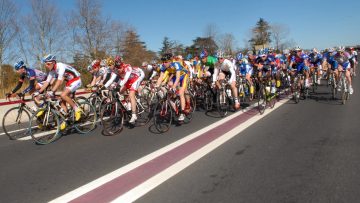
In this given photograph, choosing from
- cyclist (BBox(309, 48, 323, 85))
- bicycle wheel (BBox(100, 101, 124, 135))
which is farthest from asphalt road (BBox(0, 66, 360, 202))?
cyclist (BBox(309, 48, 323, 85))

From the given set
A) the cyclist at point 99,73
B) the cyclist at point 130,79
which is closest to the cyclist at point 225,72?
the cyclist at point 130,79

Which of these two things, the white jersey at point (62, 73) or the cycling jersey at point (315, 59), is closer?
the white jersey at point (62, 73)

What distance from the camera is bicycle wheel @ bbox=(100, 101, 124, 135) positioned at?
7.93m

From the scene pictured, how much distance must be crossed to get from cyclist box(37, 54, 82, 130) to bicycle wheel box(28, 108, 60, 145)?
0.14 metres

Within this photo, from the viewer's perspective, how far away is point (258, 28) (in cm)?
9844

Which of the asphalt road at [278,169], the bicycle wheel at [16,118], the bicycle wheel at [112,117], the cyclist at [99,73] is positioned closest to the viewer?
the asphalt road at [278,169]

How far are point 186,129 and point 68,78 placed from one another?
3541mm

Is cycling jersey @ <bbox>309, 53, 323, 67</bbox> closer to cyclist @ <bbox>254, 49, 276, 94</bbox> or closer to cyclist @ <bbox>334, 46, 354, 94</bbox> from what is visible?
cyclist @ <bbox>334, 46, 354, 94</bbox>

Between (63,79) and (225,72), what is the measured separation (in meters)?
5.04

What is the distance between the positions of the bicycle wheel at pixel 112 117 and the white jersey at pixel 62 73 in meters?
1.36

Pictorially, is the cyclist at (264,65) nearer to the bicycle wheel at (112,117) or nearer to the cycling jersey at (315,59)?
the cycling jersey at (315,59)

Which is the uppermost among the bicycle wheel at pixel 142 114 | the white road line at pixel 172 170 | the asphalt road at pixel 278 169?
the bicycle wheel at pixel 142 114

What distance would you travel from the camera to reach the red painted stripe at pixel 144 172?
3988mm

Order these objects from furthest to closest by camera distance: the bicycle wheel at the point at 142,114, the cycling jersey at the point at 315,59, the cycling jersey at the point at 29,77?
the cycling jersey at the point at 315,59 < the bicycle wheel at the point at 142,114 < the cycling jersey at the point at 29,77
